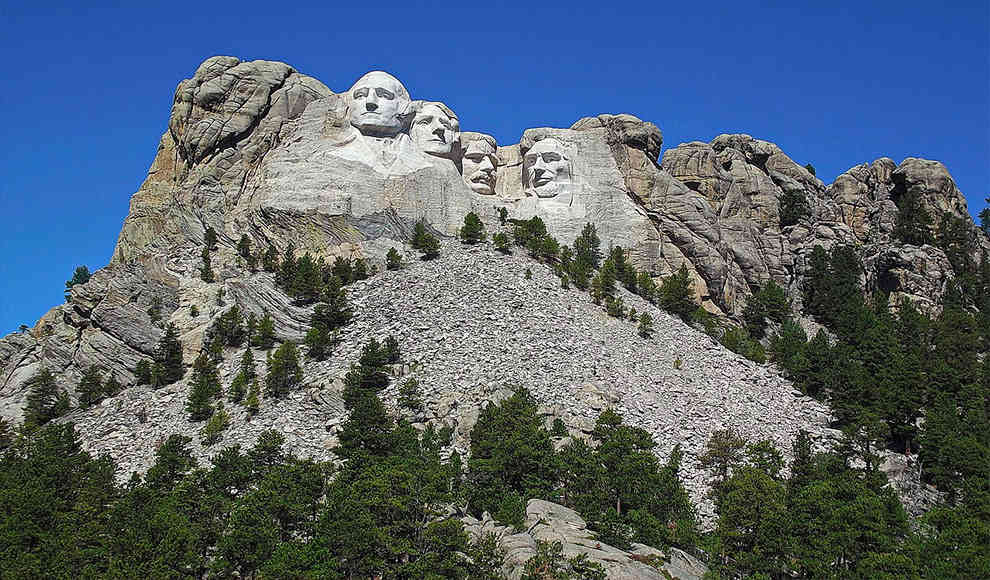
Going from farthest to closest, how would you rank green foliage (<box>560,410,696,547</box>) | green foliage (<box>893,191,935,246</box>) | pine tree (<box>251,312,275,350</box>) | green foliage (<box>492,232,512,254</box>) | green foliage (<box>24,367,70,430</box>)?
green foliage (<box>893,191,935,246</box>)
green foliage (<box>492,232,512,254</box>)
pine tree (<box>251,312,275,350</box>)
green foliage (<box>24,367,70,430</box>)
green foliage (<box>560,410,696,547</box>)

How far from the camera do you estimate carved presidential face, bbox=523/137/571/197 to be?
2894 inches

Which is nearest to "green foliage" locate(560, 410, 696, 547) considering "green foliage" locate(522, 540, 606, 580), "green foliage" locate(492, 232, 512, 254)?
"green foliage" locate(522, 540, 606, 580)

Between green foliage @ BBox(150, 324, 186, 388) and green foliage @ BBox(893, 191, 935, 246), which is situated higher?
green foliage @ BBox(893, 191, 935, 246)

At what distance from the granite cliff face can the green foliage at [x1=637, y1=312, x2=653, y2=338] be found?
3.08 feet

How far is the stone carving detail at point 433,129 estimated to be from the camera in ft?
230

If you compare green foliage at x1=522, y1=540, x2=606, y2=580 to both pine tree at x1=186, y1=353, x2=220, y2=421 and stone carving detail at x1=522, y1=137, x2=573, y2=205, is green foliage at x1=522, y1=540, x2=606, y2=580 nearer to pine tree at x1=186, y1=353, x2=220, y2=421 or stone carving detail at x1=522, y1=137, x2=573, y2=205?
pine tree at x1=186, y1=353, x2=220, y2=421

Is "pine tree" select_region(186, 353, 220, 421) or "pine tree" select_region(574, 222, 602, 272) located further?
"pine tree" select_region(574, 222, 602, 272)

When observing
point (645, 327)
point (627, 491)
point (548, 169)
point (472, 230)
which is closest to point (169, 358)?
point (472, 230)

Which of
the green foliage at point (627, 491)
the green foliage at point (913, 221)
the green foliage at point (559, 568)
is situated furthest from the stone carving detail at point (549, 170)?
the green foliage at point (559, 568)

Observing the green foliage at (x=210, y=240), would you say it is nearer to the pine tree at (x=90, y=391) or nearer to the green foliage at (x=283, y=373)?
the pine tree at (x=90, y=391)

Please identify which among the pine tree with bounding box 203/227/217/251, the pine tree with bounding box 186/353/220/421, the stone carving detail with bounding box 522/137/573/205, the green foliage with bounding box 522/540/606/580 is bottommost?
the green foliage with bounding box 522/540/606/580

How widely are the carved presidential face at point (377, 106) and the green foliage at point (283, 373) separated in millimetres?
18641

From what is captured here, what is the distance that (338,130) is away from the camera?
69.3 metres

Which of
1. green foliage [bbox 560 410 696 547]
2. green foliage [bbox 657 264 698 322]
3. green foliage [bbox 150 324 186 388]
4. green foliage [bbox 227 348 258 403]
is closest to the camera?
green foliage [bbox 560 410 696 547]
